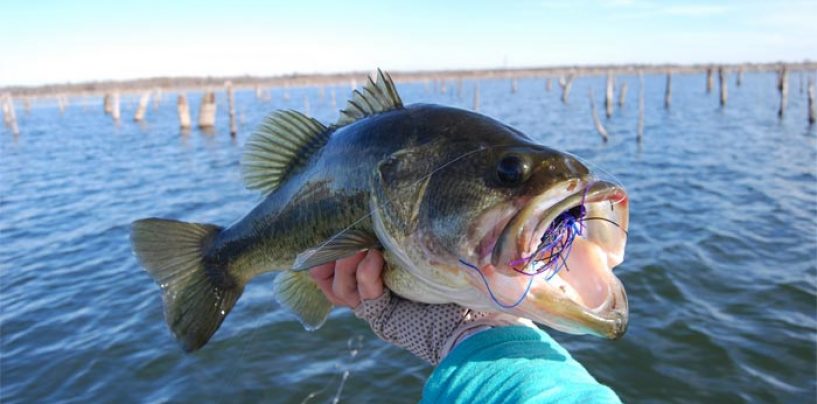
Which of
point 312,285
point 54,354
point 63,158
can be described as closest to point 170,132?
point 63,158

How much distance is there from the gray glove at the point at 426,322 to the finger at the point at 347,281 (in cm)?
6

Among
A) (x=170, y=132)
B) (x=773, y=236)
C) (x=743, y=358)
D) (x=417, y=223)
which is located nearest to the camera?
(x=417, y=223)

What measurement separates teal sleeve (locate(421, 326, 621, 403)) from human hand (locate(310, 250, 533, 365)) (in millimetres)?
177

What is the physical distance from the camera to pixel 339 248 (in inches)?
91.3

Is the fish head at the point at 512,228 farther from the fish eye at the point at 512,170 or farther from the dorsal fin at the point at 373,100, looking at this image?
the dorsal fin at the point at 373,100

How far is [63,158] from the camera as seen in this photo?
27.0 metres

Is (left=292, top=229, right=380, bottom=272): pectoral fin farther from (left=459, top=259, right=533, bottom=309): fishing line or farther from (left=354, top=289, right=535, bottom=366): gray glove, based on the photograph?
(left=459, top=259, right=533, bottom=309): fishing line

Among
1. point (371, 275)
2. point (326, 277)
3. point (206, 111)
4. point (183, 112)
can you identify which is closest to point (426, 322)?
point (371, 275)

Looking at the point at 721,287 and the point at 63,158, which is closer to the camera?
the point at 721,287

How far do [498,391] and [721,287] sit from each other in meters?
8.92

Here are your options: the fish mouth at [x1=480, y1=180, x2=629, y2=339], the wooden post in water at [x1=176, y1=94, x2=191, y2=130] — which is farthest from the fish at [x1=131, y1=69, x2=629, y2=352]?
the wooden post in water at [x1=176, y1=94, x2=191, y2=130]

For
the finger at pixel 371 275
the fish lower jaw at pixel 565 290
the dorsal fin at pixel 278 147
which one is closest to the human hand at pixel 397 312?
the finger at pixel 371 275

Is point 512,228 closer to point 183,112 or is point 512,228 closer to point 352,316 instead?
→ point 352,316

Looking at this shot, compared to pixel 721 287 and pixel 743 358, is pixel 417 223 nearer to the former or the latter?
pixel 743 358
